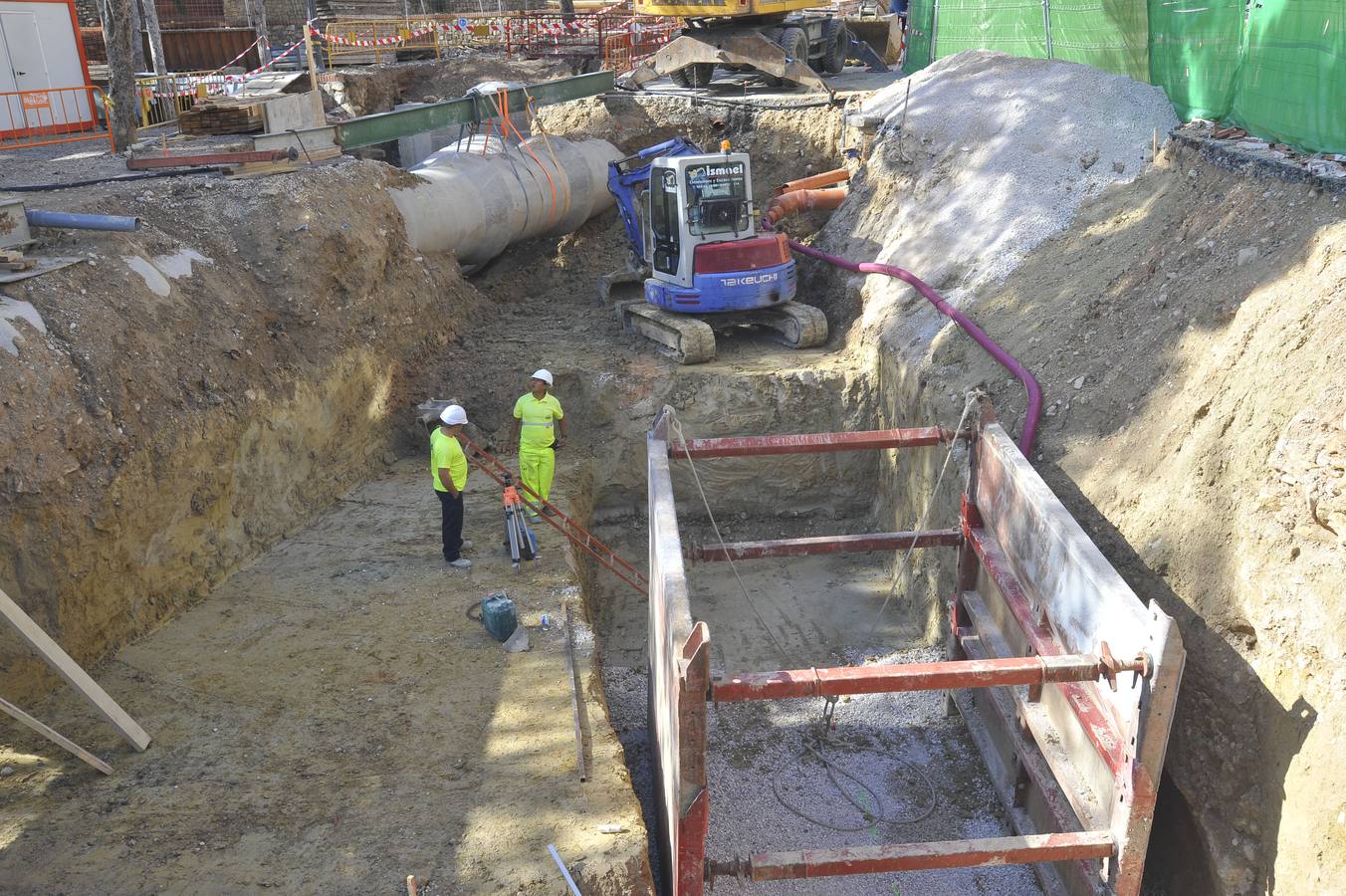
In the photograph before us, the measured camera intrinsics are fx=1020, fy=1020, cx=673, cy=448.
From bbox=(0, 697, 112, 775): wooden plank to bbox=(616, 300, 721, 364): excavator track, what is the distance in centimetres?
831

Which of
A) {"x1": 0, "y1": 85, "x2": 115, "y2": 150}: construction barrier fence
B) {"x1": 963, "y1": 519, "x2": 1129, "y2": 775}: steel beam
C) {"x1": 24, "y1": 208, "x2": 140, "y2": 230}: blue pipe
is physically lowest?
{"x1": 963, "y1": 519, "x2": 1129, "y2": 775}: steel beam

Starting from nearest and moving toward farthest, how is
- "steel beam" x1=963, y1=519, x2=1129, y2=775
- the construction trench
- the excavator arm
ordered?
"steel beam" x1=963, y1=519, x2=1129, y2=775 < the construction trench < the excavator arm

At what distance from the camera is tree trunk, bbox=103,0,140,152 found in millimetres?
14383

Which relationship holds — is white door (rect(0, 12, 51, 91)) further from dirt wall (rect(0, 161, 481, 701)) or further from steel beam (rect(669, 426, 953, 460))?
steel beam (rect(669, 426, 953, 460))

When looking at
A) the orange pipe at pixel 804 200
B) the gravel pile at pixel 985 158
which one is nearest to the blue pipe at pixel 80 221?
the gravel pile at pixel 985 158

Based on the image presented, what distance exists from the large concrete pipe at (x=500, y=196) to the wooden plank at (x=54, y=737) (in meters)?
8.22

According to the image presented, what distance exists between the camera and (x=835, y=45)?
2192 cm

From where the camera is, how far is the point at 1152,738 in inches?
202

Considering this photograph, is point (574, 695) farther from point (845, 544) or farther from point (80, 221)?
point (80, 221)

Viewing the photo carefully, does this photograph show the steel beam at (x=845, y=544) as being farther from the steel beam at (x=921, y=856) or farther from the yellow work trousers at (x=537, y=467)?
the steel beam at (x=921, y=856)

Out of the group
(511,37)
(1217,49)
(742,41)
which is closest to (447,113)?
(742,41)

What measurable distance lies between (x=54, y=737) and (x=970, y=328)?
892 cm

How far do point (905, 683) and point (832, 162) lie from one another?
44.1 feet

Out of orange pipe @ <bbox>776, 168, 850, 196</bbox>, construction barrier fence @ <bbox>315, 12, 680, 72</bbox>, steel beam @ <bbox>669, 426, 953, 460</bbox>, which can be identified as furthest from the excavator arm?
construction barrier fence @ <bbox>315, 12, 680, 72</bbox>
